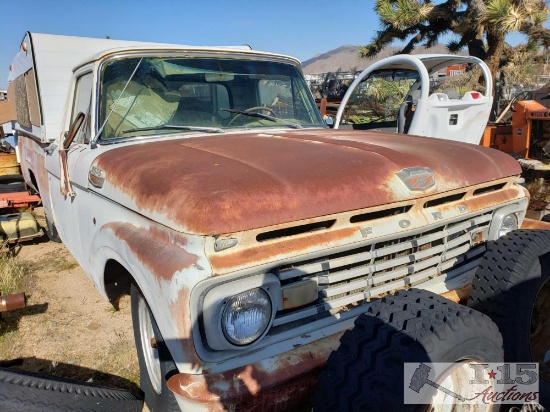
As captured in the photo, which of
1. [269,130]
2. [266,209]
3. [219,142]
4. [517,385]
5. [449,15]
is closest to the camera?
[266,209]

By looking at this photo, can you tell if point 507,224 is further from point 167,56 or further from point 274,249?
point 167,56

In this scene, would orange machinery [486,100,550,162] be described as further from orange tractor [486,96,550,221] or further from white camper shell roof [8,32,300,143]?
white camper shell roof [8,32,300,143]

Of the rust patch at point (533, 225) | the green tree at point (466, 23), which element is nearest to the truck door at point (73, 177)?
the rust patch at point (533, 225)

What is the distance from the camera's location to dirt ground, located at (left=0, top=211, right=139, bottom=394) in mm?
3111

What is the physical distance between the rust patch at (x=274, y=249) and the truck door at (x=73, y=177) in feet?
5.07

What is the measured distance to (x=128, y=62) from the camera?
3211mm

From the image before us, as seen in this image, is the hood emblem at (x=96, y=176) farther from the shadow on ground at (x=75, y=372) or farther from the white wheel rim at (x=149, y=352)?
the shadow on ground at (x=75, y=372)

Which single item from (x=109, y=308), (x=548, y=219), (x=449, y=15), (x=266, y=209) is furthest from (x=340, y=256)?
(x=449, y=15)

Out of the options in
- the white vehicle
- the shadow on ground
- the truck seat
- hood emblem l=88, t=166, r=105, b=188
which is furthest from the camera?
the white vehicle

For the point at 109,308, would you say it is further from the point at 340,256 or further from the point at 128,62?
the point at 340,256

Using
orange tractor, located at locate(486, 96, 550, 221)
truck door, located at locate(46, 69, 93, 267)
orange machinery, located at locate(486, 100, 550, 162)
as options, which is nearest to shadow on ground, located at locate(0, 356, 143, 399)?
truck door, located at locate(46, 69, 93, 267)

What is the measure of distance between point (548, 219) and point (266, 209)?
441 centimetres

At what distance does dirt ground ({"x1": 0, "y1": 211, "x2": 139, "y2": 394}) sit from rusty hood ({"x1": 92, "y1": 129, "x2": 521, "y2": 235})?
1.34 metres

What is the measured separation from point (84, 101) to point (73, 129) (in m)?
0.35
